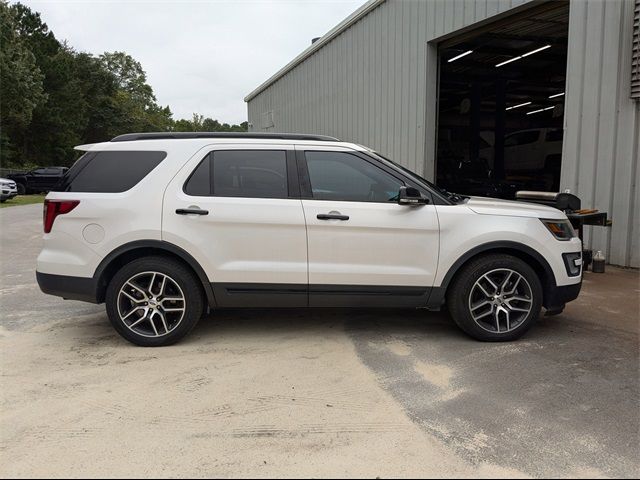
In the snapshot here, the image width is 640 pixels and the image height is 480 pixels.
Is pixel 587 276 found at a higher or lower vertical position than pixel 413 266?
lower

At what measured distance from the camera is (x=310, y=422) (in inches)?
125

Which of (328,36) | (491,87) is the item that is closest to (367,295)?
(328,36)

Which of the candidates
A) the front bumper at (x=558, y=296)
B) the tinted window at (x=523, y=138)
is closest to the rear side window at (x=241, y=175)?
the front bumper at (x=558, y=296)

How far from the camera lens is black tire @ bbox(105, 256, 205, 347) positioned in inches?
171

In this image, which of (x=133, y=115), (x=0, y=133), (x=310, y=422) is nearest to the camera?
(x=310, y=422)

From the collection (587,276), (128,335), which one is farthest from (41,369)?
(587,276)

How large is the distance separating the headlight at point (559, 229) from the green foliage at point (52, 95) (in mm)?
40413

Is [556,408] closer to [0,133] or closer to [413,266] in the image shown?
[413,266]

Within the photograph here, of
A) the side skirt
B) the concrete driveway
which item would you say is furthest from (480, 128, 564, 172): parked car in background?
the side skirt

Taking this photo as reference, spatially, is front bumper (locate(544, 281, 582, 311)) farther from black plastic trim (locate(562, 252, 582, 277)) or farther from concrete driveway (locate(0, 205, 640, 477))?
concrete driveway (locate(0, 205, 640, 477))

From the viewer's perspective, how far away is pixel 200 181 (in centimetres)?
448

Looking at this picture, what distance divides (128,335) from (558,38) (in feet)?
45.8

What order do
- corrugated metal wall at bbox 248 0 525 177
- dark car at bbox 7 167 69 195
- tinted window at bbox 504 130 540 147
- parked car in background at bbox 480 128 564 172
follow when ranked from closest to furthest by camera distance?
1. corrugated metal wall at bbox 248 0 525 177
2. parked car in background at bbox 480 128 564 172
3. tinted window at bbox 504 130 540 147
4. dark car at bbox 7 167 69 195

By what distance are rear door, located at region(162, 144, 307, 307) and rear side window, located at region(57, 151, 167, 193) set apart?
325 mm
